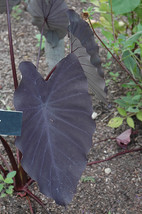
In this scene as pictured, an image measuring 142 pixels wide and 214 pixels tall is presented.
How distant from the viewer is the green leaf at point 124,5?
1370mm

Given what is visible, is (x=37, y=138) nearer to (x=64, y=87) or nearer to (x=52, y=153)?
(x=52, y=153)

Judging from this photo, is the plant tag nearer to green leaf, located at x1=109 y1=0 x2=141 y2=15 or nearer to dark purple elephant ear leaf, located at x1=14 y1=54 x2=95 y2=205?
dark purple elephant ear leaf, located at x1=14 y1=54 x2=95 y2=205

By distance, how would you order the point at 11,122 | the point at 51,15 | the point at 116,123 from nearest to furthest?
1. the point at 11,122
2. the point at 51,15
3. the point at 116,123

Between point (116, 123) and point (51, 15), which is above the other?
point (51, 15)

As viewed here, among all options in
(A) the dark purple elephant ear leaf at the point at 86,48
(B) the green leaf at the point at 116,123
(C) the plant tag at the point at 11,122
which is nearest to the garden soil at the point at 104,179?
(B) the green leaf at the point at 116,123

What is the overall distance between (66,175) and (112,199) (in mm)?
545

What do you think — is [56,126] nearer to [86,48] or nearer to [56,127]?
[56,127]

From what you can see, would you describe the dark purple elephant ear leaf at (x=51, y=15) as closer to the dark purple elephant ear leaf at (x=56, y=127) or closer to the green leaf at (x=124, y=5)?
the green leaf at (x=124, y=5)

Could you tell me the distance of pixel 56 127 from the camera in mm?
1076

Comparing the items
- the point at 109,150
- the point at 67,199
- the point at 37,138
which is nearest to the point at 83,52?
the point at 37,138

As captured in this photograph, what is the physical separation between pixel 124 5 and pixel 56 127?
66 centimetres

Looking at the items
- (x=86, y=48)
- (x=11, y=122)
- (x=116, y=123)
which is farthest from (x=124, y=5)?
(x=11, y=122)

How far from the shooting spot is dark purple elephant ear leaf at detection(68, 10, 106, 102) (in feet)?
4.02

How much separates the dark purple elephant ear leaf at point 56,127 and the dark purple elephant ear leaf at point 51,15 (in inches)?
18.6
